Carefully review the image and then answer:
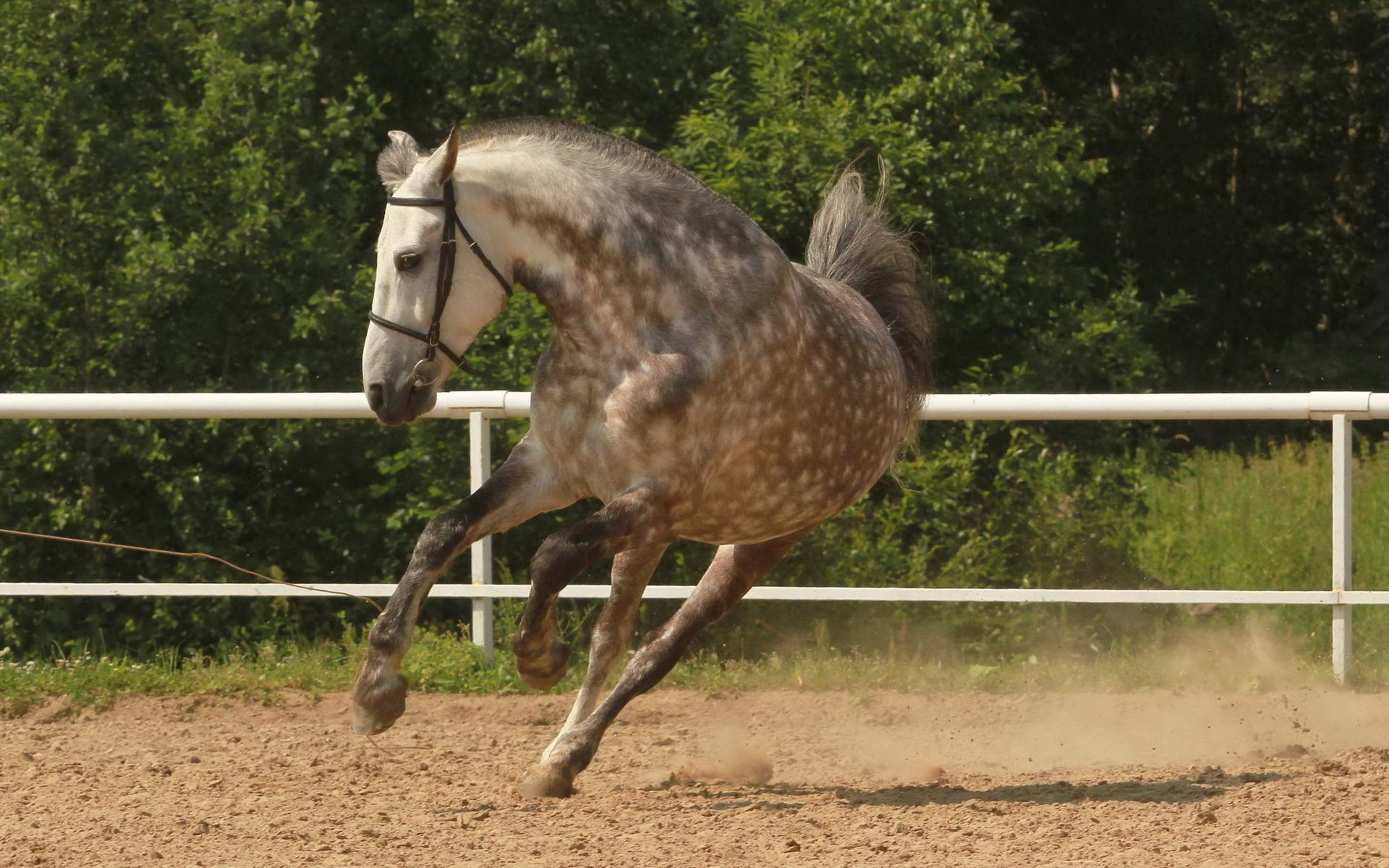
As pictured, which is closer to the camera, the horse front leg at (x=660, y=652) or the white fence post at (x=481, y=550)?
the horse front leg at (x=660, y=652)

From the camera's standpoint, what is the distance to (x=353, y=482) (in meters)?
9.16

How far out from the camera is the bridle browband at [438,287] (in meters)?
4.41

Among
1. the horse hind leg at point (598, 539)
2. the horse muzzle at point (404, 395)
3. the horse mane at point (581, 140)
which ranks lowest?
the horse hind leg at point (598, 539)

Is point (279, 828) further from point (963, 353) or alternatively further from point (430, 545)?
point (963, 353)

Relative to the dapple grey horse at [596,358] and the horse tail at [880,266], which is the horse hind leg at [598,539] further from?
the horse tail at [880,266]

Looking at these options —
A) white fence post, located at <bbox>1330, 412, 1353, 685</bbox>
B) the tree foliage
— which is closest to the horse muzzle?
the tree foliage

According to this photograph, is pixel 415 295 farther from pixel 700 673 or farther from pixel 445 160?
pixel 700 673

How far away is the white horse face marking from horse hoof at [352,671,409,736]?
2.29 feet

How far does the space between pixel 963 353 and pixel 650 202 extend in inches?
197

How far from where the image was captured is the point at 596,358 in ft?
15.0

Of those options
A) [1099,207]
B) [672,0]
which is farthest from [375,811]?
[1099,207]

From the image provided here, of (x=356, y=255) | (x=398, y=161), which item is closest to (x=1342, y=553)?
(x=398, y=161)

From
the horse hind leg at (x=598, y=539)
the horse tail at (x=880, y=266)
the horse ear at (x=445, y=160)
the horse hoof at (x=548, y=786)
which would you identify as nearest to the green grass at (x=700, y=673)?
the horse tail at (x=880, y=266)

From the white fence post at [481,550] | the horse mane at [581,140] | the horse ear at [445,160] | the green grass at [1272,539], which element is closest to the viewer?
the horse ear at [445,160]
